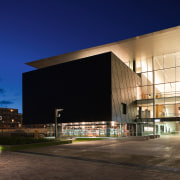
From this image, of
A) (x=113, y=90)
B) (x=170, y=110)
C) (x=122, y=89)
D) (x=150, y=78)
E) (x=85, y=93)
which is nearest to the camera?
(x=113, y=90)

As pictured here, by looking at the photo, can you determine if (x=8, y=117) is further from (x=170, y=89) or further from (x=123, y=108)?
(x=170, y=89)

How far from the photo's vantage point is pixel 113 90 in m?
33.3

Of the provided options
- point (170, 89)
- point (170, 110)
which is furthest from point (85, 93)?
point (170, 89)

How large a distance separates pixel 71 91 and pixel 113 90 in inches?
288

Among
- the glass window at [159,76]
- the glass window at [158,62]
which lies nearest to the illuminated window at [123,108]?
the glass window at [159,76]

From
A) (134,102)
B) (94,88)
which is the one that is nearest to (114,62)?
(94,88)

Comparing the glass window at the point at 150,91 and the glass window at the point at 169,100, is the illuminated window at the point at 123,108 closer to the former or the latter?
the glass window at the point at 150,91

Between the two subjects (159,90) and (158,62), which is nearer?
(159,90)

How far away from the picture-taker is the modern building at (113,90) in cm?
3359

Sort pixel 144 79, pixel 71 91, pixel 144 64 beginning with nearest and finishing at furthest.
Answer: pixel 71 91, pixel 144 64, pixel 144 79

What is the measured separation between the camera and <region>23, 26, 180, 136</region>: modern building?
3359 cm

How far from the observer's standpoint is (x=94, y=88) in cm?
3406

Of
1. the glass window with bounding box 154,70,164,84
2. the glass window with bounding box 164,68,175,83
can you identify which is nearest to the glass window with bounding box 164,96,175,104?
the glass window with bounding box 164,68,175,83

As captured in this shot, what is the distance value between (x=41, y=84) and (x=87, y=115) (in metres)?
11.6
